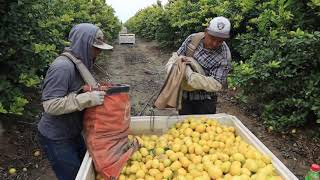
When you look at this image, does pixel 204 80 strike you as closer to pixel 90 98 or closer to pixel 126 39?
pixel 90 98

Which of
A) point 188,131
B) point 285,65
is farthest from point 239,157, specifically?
point 285,65

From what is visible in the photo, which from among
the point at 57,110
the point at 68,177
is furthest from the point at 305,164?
the point at 57,110

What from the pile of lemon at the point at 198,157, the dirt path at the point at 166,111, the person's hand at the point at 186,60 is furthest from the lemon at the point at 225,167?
the dirt path at the point at 166,111

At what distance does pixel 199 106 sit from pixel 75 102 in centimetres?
176

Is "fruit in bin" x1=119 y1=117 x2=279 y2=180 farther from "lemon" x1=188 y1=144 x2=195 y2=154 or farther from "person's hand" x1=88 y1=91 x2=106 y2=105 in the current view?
"person's hand" x1=88 y1=91 x2=106 y2=105

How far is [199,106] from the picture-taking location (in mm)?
4133

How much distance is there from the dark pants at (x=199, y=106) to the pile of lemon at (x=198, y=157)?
0.52m

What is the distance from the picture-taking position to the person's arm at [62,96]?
8.93ft

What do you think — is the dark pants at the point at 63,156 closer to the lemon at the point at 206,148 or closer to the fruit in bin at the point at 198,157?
the fruit in bin at the point at 198,157

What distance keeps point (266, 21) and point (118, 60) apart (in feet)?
31.0

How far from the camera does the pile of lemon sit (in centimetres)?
279

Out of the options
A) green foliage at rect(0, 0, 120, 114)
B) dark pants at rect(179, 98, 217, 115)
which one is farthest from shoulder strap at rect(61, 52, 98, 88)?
green foliage at rect(0, 0, 120, 114)

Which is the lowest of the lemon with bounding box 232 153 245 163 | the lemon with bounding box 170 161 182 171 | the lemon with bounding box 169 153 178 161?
the lemon with bounding box 170 161 182 171

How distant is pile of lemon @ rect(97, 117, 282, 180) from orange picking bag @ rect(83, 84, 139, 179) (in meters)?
0.11
